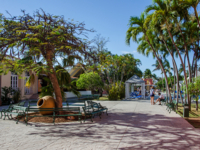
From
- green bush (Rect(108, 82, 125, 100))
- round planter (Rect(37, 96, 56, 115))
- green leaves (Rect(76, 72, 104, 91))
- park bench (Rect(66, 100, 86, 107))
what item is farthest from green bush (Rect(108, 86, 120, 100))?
round planter (Rect(37, 96, 56, 115))

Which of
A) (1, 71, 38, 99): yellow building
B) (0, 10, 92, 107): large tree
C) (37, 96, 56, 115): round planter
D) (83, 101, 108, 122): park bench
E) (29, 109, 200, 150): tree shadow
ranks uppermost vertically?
(0, 10, 92, 107): large tree

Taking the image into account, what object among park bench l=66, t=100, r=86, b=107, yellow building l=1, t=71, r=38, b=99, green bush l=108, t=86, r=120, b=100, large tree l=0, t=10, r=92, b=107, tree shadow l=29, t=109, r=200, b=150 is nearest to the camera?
tree shadow l=29, t=109, r=200, b=150

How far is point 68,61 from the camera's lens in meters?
10.5

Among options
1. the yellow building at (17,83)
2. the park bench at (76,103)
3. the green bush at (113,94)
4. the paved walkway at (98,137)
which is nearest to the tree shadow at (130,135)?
the paved walkway at (98,137)

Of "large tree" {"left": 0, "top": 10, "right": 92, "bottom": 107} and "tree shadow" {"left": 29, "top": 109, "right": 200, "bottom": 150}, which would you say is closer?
"tree shadow" {"left": 29, "top": 109, "right": 200, "bottom": 150}

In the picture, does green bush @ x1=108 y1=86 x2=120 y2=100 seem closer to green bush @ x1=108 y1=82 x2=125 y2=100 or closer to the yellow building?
green bush @ x1=108 y1=82 x2=125 y2=100

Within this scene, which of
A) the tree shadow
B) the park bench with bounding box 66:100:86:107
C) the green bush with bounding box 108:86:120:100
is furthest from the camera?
the green bush with bounding box 108:86:120:100

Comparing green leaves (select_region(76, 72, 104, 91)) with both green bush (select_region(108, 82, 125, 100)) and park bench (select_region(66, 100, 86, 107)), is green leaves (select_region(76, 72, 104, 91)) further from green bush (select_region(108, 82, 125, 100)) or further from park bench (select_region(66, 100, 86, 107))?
park bench (select_region(66, 100, 86, 107))

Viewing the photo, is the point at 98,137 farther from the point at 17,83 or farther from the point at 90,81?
the point at 90,81

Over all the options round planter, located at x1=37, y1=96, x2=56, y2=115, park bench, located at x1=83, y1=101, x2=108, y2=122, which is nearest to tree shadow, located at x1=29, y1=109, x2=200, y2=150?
park bench, located at x1=83, y1=101, x2=108, y2=122

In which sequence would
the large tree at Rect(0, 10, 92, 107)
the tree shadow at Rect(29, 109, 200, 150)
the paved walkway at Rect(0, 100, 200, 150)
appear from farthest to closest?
the large tree at Rect(0, 10, 92, 107) → the tree shadow at Rect(29, 109, 200, 150) → the paved walkway at Rect(0, 100, 200, 150)

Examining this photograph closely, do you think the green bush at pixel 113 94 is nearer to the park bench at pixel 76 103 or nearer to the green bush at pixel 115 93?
the green bush at pixel 115 93

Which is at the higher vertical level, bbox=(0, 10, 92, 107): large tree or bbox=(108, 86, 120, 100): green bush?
bbox=(0, 10, 92, 107): large tree

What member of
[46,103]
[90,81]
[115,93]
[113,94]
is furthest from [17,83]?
[46,103]
